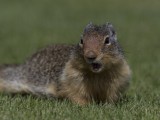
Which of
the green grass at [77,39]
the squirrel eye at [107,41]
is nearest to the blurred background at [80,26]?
the green grass at [77,39]

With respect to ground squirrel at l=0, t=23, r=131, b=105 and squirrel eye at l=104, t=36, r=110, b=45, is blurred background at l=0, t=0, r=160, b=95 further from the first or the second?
squirrel eye at l=104, t=36, r=110, b=45

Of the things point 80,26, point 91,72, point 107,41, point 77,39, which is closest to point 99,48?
point 107,41

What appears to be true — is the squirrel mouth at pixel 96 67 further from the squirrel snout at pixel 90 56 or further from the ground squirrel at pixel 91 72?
the squirrel snout at pixel 90 56

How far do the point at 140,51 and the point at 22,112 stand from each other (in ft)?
29.2

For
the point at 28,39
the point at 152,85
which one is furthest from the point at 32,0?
the point at 152,85

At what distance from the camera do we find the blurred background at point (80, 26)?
13284 millimetres

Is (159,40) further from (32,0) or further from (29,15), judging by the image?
(32,0)

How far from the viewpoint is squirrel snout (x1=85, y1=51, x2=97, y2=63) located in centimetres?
710

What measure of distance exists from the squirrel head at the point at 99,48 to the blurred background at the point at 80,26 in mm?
870

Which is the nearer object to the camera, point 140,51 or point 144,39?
point 140,51

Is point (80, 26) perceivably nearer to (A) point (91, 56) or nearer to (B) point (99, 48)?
(B) point (99, 48)

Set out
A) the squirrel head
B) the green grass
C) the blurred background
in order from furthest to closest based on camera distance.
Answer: the blurred background
the squirrel head
the green grass

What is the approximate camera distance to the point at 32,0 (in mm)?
30172

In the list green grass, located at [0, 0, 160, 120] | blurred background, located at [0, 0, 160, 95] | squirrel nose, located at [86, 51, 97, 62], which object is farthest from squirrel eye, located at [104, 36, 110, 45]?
blurred background, located at [0, 0, 160, 95]
